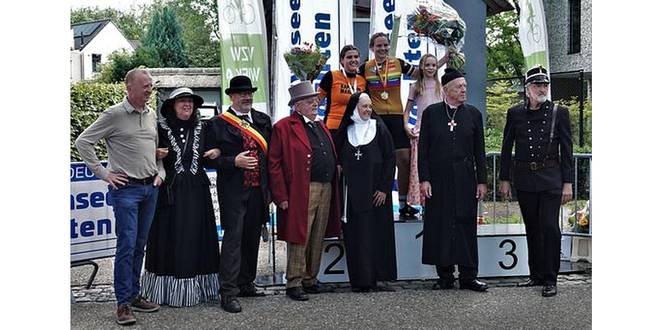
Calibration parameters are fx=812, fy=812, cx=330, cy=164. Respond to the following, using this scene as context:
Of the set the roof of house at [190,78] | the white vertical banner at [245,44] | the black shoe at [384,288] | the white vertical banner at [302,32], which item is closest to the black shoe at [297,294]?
the black shoe at [384,288]

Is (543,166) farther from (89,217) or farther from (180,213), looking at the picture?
(89,217)

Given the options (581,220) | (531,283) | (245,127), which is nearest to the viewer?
(245,127)

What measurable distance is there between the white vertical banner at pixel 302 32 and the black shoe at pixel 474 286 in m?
3.66

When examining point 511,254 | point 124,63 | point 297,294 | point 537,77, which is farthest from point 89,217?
point 124,63

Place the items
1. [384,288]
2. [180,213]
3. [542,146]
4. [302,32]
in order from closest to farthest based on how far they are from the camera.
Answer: [180,213] < [542,146] < [384,288] < [302,32]

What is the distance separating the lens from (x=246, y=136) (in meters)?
6.45

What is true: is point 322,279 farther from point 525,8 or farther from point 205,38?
point 205,38

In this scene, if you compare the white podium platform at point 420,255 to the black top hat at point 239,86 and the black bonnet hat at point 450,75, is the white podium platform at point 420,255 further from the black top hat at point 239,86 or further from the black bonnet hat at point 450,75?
the black top hat at point 239,86

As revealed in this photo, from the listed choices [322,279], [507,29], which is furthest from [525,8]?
[507,29]

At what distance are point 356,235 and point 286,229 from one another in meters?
0.68

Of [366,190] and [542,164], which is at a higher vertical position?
[542,164]

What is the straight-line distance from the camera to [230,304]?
6203 mm

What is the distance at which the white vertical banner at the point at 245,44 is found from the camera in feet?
30.3

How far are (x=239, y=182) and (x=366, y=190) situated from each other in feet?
3.83
